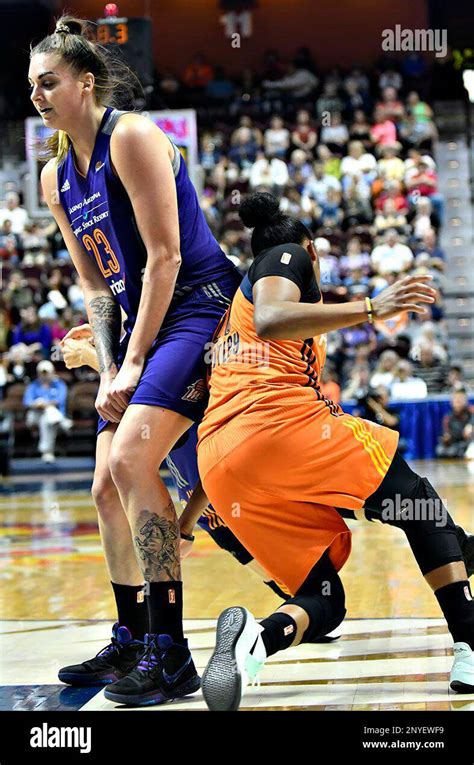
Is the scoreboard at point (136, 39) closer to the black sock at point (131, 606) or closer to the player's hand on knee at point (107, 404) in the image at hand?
the player's hand on knee at point (107, 404)

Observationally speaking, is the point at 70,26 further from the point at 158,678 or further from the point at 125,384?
the point at 158,678

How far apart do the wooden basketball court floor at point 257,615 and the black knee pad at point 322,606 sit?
209 mm

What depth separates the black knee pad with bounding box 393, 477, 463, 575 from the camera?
3.20 m

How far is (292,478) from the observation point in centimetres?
315

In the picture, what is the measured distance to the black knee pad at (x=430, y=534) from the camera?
10.5ft

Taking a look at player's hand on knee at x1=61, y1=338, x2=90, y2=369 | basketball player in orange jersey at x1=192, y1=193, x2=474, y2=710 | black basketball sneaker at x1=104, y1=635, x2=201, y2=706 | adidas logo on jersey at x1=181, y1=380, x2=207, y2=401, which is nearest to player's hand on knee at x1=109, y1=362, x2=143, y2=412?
adidas logo on jersey at x1=181, y1=380, x2=207, y2=401

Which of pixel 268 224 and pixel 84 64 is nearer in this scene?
pixel 268 224

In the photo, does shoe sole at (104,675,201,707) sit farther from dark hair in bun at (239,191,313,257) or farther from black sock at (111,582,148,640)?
dark hair in bun at (239,191,313,257)

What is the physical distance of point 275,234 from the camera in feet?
11.2

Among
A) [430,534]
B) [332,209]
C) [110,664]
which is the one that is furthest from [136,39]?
[430,534]

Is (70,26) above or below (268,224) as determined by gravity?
above

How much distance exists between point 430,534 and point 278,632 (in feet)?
1.81

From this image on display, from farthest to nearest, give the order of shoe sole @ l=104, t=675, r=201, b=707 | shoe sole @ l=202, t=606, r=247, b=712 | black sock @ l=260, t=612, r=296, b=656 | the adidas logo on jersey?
the adidas logo on jersey
shoe sole @ l=104, t=675, r=201, b=707
black sock @ l=260, t=612, r=296, b=656
shoe sole @ l=202, t=606, r=247, b=712
